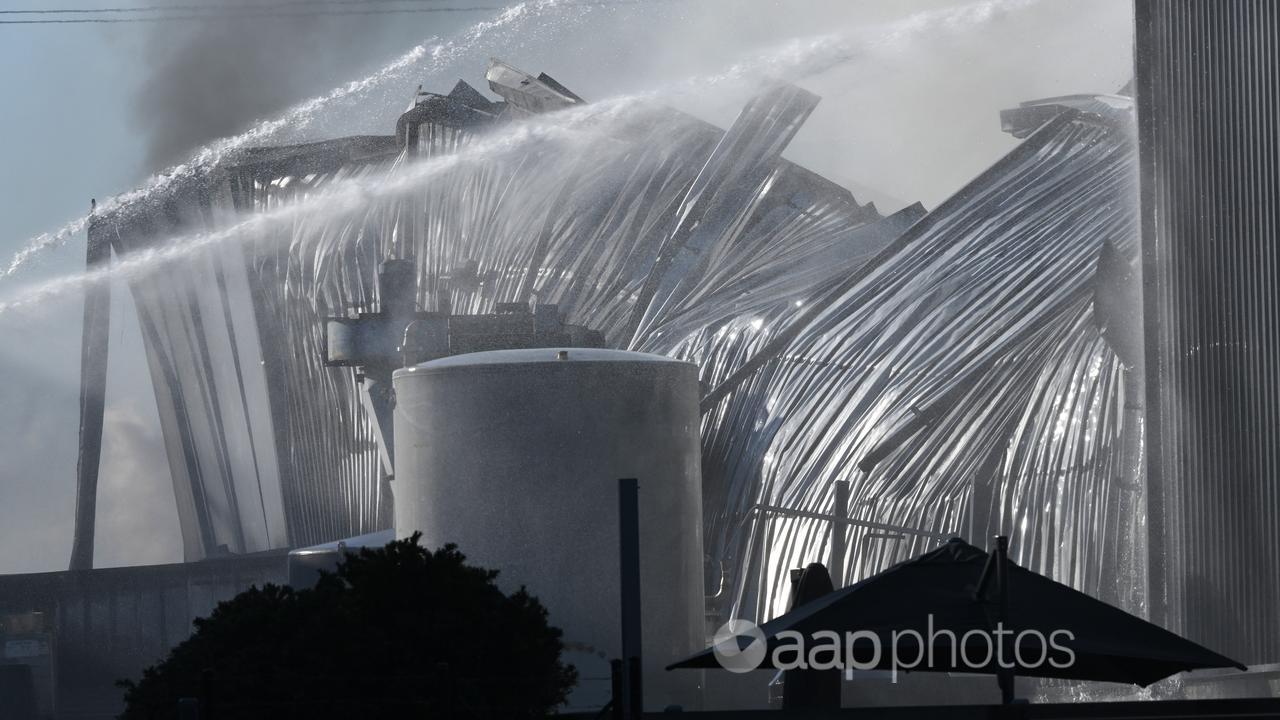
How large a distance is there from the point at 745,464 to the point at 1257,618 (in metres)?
8.02

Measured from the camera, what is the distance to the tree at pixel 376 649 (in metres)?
9.88

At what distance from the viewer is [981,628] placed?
9.14 m

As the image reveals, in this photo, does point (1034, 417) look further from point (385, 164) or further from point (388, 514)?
point (385, 164)

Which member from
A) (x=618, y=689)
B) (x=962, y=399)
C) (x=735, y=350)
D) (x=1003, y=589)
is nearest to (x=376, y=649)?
(x=618, y=689)

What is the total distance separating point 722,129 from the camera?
3052cm

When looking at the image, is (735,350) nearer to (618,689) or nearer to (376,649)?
(376,649)

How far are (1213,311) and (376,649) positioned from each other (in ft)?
38.0

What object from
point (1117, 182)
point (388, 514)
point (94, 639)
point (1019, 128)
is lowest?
point (94, 639)

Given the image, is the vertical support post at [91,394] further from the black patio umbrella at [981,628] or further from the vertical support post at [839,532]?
the black patio umbrella at [981,628]

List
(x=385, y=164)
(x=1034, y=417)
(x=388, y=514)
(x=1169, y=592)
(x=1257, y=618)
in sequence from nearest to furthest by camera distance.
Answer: (x=1257, y=618) → (x=1169, y=592) → (x=1034, y=417) → (x=388, y=514) → (x=385, y=164)

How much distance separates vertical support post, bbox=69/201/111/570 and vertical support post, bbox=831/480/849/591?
69.6ft

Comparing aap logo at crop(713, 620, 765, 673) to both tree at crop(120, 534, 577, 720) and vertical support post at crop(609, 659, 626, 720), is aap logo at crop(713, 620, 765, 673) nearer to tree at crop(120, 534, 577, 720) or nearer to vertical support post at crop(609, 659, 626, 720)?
vertical support post at crop(609, 659, 626, 720)

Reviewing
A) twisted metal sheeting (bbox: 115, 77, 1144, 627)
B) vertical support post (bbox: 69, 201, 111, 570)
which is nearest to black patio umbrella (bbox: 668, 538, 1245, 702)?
twisted metal sheeting (bbox: 115, 77, 1144, 627)

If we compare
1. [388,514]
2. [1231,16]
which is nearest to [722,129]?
[388,514]
